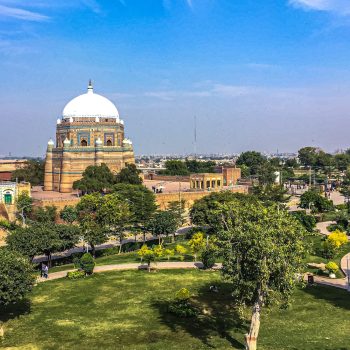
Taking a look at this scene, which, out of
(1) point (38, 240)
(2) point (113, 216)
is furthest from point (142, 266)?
(1) point (38, 240)

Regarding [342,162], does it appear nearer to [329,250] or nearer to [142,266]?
[329,250]

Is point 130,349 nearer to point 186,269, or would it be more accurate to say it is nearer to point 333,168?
point 186,269

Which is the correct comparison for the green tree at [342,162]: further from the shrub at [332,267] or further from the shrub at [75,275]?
the shrub at [75,275]

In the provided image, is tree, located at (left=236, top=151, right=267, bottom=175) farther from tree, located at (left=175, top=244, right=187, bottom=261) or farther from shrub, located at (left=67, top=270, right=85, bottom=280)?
shrub, located at (left=67, top=270, right=85, bottom=280)

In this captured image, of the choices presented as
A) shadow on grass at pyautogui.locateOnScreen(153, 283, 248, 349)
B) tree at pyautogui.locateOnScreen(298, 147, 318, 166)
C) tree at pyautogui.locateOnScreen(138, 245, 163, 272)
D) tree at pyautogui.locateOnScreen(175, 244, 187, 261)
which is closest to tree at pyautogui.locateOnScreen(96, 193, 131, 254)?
tree at pyautogui.locateOnScreen(175, 244, 187, 261)

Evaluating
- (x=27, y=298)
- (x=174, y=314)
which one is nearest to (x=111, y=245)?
(x=27, y=298)
